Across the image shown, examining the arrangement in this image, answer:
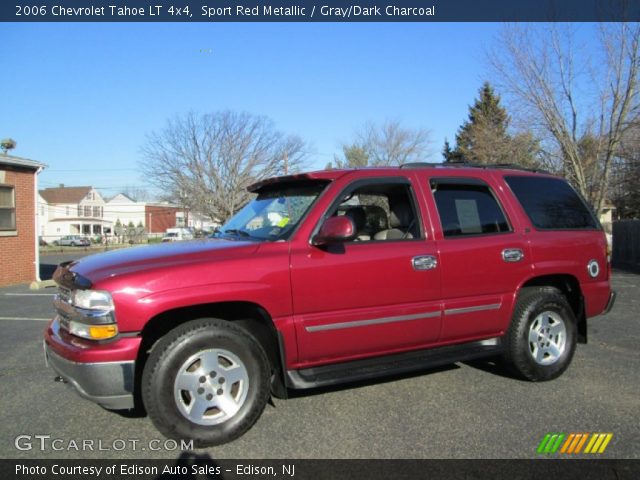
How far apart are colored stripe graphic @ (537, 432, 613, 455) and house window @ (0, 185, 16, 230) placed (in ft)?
50.5

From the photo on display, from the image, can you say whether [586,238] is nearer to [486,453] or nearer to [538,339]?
[538,339]

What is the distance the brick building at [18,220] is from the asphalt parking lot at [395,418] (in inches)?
429

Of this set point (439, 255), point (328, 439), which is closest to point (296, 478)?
point (328, 439)

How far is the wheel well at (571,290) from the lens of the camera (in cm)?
473

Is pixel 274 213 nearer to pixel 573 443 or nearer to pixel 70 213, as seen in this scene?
pixel 573 443

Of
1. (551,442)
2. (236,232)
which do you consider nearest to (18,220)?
(236,232)

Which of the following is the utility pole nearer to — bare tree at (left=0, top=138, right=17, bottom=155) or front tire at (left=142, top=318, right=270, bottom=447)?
bare tree at (left=0, top=138, right=17, bottom=155)

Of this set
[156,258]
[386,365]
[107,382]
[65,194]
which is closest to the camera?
[107,382]

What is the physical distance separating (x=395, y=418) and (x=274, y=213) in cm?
190

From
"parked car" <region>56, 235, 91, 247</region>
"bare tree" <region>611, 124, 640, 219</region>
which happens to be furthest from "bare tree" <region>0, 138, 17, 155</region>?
"parked car" <region>56, 235, 91, 247</region>

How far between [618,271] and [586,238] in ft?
41.0

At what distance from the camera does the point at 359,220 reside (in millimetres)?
4496

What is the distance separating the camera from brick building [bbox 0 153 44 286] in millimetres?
14281

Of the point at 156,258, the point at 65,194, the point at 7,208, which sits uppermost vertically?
the point at 65,194
